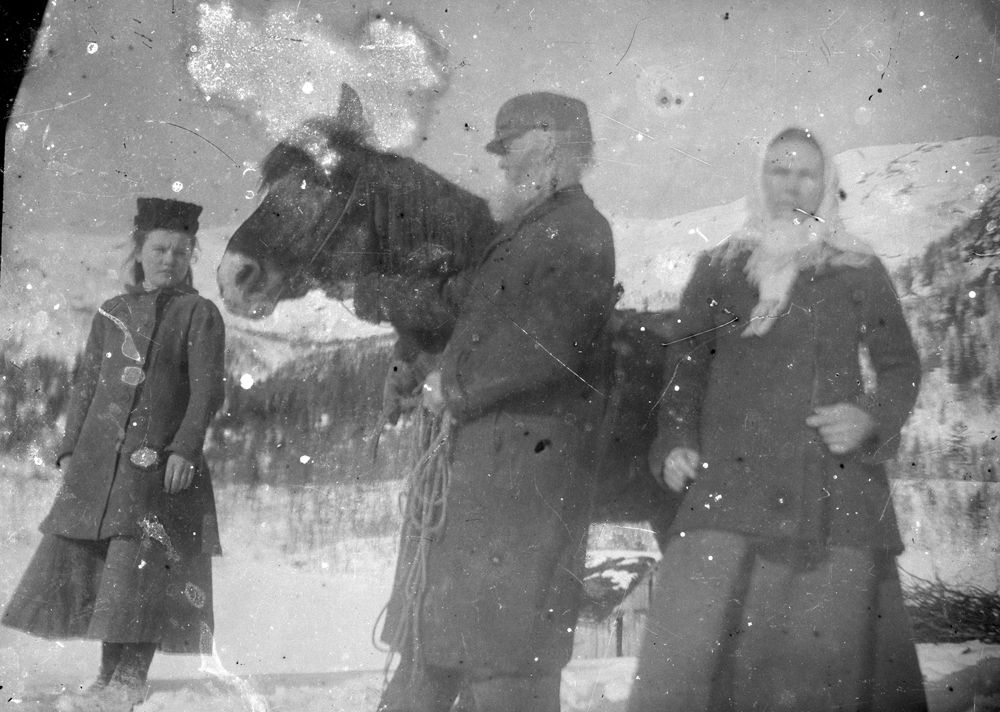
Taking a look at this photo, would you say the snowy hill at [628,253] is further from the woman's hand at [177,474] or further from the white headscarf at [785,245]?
the woman's hand at [177,474]

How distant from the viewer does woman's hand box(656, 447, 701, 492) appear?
5.17ft

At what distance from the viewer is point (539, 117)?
1.61 metres

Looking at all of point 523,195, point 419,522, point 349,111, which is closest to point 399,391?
point 419,522

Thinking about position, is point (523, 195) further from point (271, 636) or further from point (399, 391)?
point (271, 636)

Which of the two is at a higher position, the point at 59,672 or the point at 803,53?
the point at 803,53

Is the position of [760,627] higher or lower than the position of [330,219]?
lower

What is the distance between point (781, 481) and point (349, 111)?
1170 mm

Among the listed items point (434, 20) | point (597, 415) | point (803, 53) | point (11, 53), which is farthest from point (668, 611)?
point (11, 53)

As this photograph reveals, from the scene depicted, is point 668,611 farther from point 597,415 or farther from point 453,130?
point 453,130

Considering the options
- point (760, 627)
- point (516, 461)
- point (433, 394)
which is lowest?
point (760, 627)

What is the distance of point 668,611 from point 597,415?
0.42 m

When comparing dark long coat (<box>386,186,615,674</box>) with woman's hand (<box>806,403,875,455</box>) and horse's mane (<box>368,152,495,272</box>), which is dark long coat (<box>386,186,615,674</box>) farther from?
woman's hand (<box>806,403,875,455</box>)

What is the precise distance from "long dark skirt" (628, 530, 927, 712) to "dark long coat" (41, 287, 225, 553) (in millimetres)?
940

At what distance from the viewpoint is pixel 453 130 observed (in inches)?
63.3
